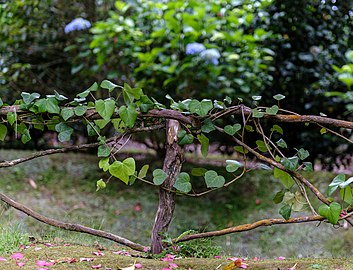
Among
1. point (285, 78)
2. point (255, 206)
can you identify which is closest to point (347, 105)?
point (285, 78)

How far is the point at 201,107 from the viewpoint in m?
1.70

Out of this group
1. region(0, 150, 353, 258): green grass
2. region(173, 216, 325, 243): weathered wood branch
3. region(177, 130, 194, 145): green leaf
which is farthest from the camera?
region(0, 150, 353, 258): green grass

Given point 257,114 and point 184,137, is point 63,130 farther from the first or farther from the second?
point 257,114

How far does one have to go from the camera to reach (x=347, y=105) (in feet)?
12.7

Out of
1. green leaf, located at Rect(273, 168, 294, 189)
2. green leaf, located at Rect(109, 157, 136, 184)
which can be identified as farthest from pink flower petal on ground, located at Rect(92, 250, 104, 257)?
green leaf, located at Rect(273, 168, 294, 189)

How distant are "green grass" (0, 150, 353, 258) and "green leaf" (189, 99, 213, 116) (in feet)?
5.39

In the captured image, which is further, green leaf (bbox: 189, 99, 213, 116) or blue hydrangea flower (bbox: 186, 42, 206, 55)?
blue hydrangea flower (bbox: 186, 42, 206, 55)

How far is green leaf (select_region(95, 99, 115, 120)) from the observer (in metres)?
1.68

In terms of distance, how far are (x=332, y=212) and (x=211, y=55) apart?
2475 millimetres

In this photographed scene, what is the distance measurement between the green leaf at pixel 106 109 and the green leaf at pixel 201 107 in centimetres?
26

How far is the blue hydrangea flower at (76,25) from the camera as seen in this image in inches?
168

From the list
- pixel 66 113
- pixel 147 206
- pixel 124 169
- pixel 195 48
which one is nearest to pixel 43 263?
pixel 124 169

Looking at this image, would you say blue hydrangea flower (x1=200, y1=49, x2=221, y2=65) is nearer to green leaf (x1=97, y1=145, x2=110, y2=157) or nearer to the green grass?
the green grass

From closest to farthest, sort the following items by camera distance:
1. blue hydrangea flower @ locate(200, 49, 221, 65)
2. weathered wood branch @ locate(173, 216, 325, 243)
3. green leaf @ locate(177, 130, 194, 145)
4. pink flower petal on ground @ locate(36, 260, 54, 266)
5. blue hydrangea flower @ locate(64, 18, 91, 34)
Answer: pink flower petal on ground @ locate(36, 260, 54, 266), weathered wood branch @ locate(173, 216, 325, 243), green leaf @ locate(177, 130, 194, 145), blue hydrangea flower @ locate(200, 49, 221, 65), blue hydrangea flower @ locate(64, 18, 91, 34)
